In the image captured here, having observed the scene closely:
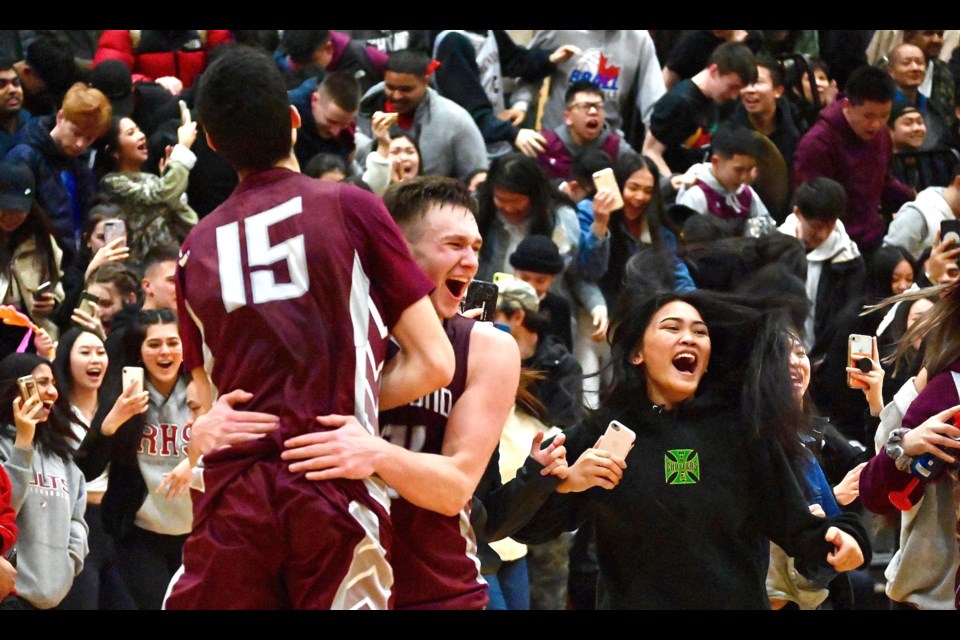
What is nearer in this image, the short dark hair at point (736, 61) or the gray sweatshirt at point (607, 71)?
the short dark hair at point (736, 61)

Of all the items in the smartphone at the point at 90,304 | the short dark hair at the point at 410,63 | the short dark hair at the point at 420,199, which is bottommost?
the smartphone at the point at 90,304

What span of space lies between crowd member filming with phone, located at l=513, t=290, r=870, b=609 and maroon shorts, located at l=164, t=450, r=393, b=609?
4.19ft

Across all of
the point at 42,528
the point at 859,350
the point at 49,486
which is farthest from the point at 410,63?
the point at 859,350

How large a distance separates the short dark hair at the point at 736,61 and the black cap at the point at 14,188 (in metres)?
4.61

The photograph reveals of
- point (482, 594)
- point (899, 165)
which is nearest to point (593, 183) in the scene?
point (899, 165)

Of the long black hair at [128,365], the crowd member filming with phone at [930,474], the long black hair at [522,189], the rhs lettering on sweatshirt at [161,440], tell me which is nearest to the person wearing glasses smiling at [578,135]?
the long black hair at [522,189]

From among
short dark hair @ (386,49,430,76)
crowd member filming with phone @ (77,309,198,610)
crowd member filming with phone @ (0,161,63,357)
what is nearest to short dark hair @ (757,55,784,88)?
short dark hair @ (386,49,430,76)

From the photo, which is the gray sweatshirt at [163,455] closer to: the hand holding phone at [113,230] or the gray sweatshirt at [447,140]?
the hand holding phone at [113,230]

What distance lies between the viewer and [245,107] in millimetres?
3881

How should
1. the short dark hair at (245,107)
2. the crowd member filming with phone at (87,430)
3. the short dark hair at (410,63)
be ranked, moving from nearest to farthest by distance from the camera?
the short dark hair at (245,107) < the crowd member filming with phone at (87,430) < the short dark hair at (410,63)

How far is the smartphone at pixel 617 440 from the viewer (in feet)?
16.1

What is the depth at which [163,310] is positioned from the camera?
8.01 m

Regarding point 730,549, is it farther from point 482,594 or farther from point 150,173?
point 150,173

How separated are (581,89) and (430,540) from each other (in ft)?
20.3
